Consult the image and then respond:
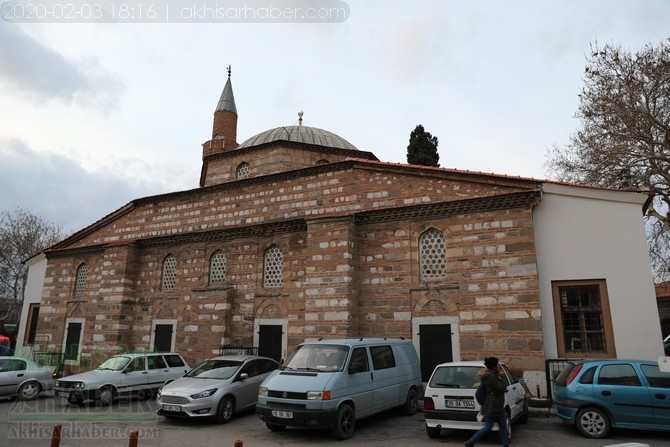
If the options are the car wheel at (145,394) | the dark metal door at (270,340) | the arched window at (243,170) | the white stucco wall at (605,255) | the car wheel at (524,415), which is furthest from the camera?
the arched window at (243,170)

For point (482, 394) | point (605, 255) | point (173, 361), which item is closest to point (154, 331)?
point (173, 361)

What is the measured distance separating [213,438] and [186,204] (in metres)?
10.4

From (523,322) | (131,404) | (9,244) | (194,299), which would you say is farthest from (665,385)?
(9,244)

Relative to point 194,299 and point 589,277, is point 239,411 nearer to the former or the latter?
point 194,299

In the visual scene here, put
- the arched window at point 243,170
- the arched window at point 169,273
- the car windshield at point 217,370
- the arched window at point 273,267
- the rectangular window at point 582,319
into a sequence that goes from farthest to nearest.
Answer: the arched window at point 243,170
the arched window at point 169,273
the arched window at point 273,267
the rectangular window at point 582,319
the car windshield at point 217,370

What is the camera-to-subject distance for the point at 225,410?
8.91m

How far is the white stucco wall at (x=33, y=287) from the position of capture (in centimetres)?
1959

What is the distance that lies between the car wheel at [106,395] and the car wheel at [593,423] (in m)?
10.0

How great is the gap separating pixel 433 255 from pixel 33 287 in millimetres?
18589

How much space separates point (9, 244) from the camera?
28.4 meters

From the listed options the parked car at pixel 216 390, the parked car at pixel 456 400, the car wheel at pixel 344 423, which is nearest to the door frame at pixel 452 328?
the parked car at pixel 456 400

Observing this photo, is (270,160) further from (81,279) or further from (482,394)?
(482,394)

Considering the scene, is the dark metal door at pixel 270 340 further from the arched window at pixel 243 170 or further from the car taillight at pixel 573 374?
the car taillight at pixel 573 374

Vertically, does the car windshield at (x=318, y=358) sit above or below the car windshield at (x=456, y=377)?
above
